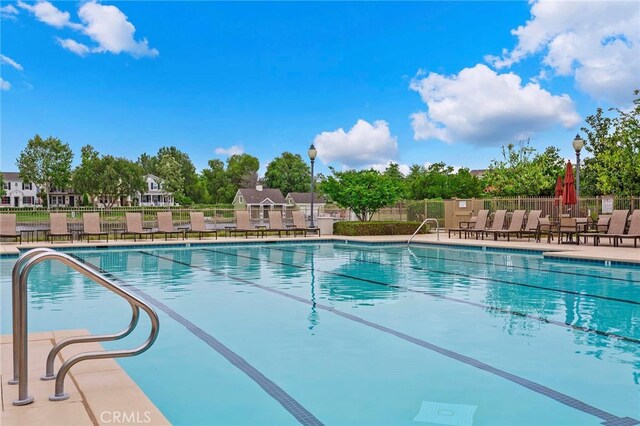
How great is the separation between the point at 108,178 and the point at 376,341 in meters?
69.0

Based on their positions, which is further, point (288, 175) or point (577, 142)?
point (288, 175)

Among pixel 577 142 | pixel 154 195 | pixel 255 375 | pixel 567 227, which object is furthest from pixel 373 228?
pixel 154 195

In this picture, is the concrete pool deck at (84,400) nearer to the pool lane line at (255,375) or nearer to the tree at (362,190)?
the pool lane line at (255,375)

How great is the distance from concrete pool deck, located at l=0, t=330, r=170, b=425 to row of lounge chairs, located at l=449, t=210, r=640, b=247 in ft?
49.8

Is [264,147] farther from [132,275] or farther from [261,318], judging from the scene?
[261,318]

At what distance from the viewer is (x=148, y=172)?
90.8m

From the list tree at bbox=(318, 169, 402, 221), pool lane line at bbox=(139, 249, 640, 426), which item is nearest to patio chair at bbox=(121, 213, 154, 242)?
tree at bbox=(318, 169, 402, 221)

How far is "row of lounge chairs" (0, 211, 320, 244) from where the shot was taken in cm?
1867

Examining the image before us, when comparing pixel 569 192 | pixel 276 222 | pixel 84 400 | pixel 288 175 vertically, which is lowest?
pixel 84 400

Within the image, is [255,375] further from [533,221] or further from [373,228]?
[373,228]

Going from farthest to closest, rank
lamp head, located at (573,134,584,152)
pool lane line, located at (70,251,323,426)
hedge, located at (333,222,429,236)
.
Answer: hedge, located at (333,222,429,236) → lamp head, located at (573,134,584,152) → pool lane line, located at (70,251,323,426)

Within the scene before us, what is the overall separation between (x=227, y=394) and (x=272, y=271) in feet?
26.3

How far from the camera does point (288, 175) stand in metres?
86.0

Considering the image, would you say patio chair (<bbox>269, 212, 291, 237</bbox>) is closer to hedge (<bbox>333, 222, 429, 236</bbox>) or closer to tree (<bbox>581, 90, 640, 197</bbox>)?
hedge (<bbox>333, 222, 429, 236</bbox>)
